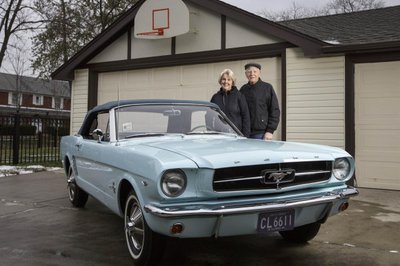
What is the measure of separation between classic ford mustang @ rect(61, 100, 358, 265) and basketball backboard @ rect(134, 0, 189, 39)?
5.93 m

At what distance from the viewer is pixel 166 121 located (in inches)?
191

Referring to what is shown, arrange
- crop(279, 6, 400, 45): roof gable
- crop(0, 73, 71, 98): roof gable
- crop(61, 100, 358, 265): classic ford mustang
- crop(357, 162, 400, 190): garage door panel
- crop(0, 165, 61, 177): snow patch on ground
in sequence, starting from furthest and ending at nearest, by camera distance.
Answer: crop(0, 73, 71, 98): roof gable
crop(0, 165, 61, 177): snow patch on ground
crop(279, 6, 400, 45): roof gable
crop(357, 162, 400, 190): garage door panel
crop(61, 100, 358, 265): classic ford mustang

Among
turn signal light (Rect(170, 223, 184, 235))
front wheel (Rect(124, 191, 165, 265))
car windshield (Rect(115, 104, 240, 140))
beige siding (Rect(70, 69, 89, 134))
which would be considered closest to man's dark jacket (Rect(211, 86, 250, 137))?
car windshield (Rect(115, 104, 240, 140))

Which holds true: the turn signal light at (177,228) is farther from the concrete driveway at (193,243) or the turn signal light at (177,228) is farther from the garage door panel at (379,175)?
the garage door panel at (379,175)

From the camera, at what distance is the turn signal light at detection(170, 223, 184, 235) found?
3.29m


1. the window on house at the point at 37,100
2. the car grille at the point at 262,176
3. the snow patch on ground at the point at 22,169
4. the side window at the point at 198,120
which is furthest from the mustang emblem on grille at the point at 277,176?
the window on house at the point at 37,100

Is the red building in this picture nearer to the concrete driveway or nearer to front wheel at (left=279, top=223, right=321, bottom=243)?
the concrete driveway

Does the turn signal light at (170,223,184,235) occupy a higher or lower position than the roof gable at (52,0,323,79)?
lower

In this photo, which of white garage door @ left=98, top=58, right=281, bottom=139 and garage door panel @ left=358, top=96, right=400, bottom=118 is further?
white garage door @ left=98, top=58, right=281, bottom=139

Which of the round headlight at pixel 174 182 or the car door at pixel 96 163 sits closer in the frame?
the round headlight at pixel 174 182

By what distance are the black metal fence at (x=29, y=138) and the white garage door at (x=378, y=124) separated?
30.9 ft

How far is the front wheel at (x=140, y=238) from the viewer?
12.0ft

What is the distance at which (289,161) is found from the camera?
11.9 feet

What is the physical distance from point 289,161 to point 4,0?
81.6ft
